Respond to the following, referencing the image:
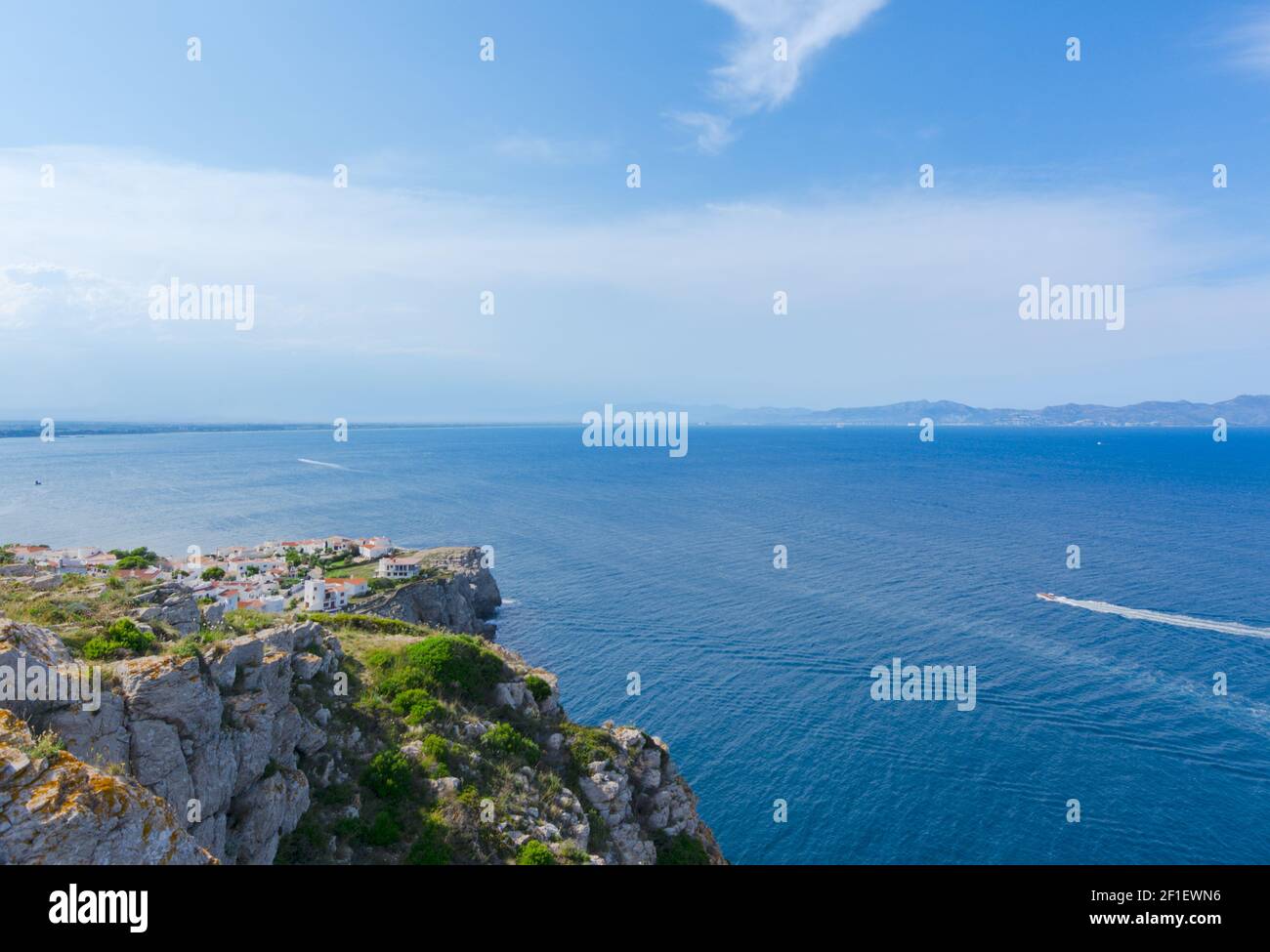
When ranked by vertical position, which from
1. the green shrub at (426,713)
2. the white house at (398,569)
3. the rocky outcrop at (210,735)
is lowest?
the white house at (398,569)

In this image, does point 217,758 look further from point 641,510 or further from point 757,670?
point 641,510

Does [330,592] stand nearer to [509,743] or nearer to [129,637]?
[509,743]

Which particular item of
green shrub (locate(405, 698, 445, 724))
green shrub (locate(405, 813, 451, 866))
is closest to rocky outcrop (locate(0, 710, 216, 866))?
green shrub (locate(405, 813, 451, 866))

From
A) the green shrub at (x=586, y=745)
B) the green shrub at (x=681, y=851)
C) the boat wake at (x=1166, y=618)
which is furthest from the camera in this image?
the boat wake at (x=1166, y=618)

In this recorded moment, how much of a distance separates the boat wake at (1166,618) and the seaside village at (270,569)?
6621 centimetres

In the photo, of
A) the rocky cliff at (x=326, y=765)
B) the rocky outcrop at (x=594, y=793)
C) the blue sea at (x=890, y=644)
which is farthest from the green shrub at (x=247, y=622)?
the blue sea at (x=890, y=644)

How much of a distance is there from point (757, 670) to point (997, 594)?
32.9 m

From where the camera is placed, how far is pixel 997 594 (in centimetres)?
7044

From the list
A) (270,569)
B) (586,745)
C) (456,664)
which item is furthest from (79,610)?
(270,569)

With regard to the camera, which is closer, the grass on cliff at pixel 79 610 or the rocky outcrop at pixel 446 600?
the grass on cliff at pixel 79 610

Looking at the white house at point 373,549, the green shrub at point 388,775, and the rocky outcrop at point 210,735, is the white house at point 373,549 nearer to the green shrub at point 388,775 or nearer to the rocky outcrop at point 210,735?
the green shrub at point 388,775

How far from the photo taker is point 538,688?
28375 mm

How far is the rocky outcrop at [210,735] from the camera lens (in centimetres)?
1236
